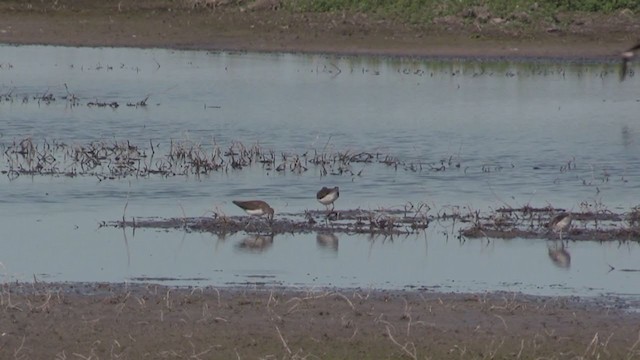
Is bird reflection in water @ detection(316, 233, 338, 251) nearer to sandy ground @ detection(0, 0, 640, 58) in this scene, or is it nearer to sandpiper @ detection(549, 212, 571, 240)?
sandpiper @ detection(549, 212, 571, 240)

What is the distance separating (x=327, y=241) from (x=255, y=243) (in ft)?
2.08

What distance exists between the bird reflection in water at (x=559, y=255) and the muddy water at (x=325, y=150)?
2 centimetres

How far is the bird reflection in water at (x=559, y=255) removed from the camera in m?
12.5

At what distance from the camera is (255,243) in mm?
13258

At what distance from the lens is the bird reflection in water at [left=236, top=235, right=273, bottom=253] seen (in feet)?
42.6

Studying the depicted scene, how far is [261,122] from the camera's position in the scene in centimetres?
2348

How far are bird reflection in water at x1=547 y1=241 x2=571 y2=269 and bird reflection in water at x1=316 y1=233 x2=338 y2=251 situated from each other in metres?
1.85

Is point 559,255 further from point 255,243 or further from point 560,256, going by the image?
point 255,243

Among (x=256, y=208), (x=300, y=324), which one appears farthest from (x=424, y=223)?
(x=300, y=324)

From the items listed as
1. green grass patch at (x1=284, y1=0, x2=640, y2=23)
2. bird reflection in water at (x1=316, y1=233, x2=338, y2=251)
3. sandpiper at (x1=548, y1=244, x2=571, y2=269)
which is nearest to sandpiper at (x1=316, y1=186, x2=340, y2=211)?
bird reflection in water at (x1=316, y1=233, x2=338, y2=251)

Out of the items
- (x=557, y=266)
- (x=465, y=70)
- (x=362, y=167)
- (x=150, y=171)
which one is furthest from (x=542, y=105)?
(x=557, y=266)

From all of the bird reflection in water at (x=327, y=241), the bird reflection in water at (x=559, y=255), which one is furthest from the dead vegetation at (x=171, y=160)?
the bird reflection in water at (x=559, y=255)

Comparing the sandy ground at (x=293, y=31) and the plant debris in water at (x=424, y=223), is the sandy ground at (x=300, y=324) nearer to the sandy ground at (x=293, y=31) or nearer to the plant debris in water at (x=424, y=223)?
the plant debris in water at (x=424, y=223)

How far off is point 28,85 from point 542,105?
9337 mm
